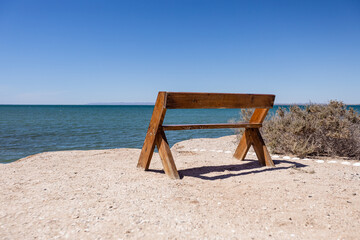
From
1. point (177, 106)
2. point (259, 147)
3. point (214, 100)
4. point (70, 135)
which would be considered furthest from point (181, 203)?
point (70, 135)

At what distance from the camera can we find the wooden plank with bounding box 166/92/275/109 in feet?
13.1

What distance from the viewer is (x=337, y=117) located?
21.5 feet

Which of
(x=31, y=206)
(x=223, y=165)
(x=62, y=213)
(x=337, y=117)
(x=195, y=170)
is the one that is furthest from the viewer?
(x=337, y=117)

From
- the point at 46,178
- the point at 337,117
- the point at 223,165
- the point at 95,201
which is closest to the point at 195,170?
the point at 223,165

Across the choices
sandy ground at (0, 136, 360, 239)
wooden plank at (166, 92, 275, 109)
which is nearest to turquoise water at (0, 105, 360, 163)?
sandy ground at (0, 136, 360, 239)

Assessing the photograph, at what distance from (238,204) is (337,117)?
4.83 meters

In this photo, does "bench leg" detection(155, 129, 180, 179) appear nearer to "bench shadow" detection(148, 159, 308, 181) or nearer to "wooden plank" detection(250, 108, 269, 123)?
"bench shadow" detection(148, 159, 308, 181)

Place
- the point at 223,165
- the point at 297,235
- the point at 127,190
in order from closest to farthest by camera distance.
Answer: the point at 297,235, the point at 127,190, the point at 223,165

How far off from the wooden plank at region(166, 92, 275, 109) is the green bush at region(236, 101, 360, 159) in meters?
2.12

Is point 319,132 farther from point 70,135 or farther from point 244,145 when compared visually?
point 70,135

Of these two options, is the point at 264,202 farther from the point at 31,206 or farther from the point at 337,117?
the point at 337,117

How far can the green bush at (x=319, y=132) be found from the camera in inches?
251

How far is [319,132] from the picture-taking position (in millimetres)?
6590

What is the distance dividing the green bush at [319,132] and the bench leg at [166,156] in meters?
3.59
